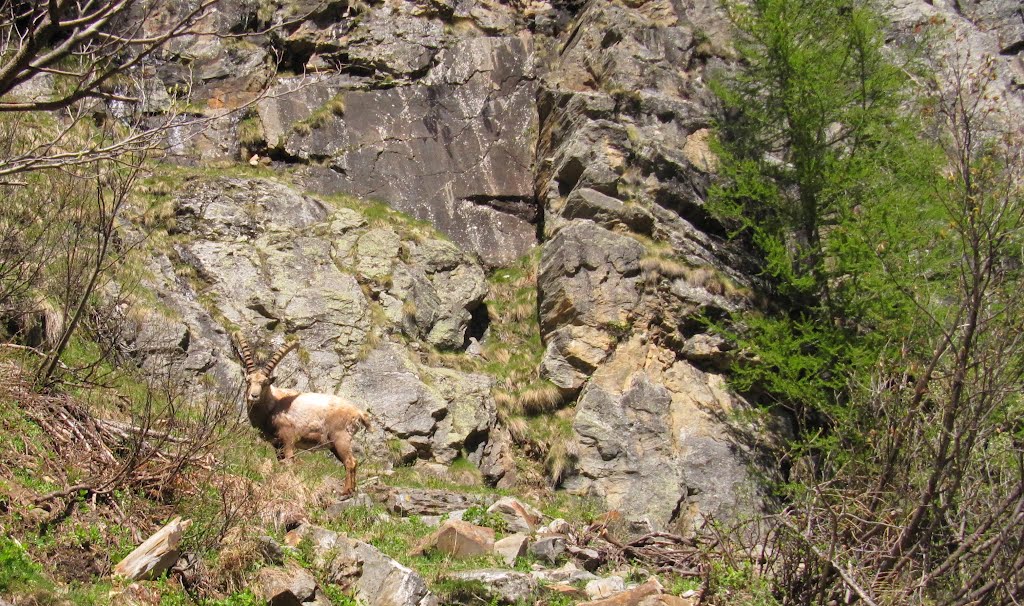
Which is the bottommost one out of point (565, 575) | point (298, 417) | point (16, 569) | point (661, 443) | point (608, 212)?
point (661, 443)

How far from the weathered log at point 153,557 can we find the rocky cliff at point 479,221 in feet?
19.1

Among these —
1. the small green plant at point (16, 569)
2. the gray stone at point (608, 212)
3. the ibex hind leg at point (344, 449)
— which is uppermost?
the gray stone at point (608, 212)

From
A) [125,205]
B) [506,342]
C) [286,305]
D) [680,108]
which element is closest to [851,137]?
[680,108]

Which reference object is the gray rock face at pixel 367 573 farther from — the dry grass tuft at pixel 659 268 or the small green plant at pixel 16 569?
the dry grass tuft at pixel 659 268

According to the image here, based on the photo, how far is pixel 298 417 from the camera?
11.4 meters

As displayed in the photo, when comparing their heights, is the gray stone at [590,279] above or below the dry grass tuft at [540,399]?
above

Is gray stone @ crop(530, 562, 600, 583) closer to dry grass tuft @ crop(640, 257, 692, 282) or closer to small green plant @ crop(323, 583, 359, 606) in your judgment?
small green plant @ crop(323, 583, 359, 606)

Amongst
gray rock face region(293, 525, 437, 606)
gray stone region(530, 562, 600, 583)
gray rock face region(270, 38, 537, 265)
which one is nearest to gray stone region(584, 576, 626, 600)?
gray stone region(530, 562, 600, 583)

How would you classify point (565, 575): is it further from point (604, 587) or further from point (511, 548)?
point (511, 548)

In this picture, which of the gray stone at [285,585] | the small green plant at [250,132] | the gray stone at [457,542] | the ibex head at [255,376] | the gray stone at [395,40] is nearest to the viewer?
the gray stone at [285,585]

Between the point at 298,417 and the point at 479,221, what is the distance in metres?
8.27

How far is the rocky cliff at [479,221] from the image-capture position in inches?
536

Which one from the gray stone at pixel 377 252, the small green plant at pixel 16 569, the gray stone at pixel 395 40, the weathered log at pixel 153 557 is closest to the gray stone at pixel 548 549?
the weathered log at pixel 153 557

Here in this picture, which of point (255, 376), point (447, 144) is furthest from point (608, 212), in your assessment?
point (255, 376)
